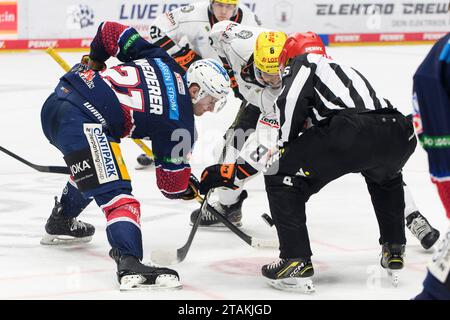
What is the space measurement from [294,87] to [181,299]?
99 cm

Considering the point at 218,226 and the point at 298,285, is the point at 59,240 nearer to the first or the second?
the point at 218,226

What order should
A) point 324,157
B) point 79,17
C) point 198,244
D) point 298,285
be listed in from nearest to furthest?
point 324,157 < point 298,285 < point 198,244 < point 79,17

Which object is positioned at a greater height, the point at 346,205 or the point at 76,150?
the point at 76,150

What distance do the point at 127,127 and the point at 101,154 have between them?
0.26 metres

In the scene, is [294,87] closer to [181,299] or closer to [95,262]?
[181,299]

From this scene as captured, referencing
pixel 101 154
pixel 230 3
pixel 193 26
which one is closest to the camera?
pixel 101 154

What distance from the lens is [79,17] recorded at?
12.9 meters

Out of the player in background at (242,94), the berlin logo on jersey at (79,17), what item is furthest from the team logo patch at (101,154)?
the berlin logo on jersey at (79,17)

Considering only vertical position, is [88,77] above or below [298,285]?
above

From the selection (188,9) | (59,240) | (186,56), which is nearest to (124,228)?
(59,240)

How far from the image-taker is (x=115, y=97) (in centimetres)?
458

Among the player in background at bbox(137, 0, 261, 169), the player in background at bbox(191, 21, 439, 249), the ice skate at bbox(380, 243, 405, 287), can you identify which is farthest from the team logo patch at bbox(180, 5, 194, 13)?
the ice skate at bbox(380, 243, 405, 287)
